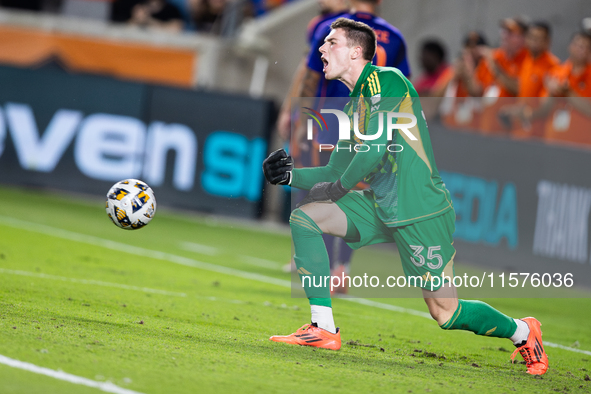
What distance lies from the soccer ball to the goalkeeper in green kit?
1465 millimetres

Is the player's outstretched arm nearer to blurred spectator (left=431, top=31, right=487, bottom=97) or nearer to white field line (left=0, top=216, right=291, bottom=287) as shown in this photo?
white field line (left=0, top=216, right=291, bottom=287)

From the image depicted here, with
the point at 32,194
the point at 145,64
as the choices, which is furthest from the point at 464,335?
the point at 145,64

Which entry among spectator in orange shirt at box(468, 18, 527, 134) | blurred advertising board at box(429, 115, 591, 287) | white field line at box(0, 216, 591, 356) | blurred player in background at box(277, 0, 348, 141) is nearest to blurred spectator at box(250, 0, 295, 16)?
spectator in orange shirt at box(468, 18, 527, 134)

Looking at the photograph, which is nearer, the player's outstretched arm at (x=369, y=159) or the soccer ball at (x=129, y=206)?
the player's outstretched arm at (x=369, y=159)

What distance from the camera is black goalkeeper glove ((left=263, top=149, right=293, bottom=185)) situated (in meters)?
4.74

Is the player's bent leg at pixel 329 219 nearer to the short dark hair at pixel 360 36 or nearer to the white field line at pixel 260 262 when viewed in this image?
the short dark hair at pixel 360 36

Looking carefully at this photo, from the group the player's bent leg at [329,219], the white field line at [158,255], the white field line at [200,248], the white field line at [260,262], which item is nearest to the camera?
the player's bent leg at [329,219]

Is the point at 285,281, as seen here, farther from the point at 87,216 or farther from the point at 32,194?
the point at 32,194

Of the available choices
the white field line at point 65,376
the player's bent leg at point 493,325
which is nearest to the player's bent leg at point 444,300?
the player's bent leg at point 493,325

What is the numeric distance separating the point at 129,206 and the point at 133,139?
7284 millimetres

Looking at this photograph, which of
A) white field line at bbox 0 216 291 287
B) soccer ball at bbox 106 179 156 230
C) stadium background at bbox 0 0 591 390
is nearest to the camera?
soccer ball at bbox 106 179 156 230

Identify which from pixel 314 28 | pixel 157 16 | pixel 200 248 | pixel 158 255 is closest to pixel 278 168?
pixel 314 28

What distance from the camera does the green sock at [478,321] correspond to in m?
4.67

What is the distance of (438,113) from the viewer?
11531 mm
